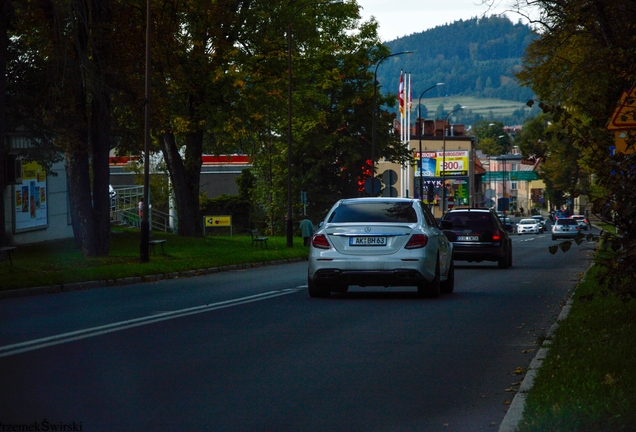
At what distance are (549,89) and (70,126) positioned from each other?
17802 millimetres

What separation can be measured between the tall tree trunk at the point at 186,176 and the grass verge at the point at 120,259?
3.16ft

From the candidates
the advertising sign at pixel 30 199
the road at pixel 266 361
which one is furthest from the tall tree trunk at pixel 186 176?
the road at pixel 266 361

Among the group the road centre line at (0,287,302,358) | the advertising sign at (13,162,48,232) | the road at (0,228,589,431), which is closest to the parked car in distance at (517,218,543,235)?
the advertising sign at (13,162,48,232)

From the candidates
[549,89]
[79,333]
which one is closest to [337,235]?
[79,333]

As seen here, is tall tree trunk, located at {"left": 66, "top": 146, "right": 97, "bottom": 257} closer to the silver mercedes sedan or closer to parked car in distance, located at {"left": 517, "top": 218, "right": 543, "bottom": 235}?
the silver mercedes sedan

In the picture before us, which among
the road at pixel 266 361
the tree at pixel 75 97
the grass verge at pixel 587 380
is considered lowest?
the road at pixel 266 361

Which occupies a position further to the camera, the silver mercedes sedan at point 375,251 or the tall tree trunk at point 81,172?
the tall tree trunk at point 81,172

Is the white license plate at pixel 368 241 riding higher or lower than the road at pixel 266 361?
higher

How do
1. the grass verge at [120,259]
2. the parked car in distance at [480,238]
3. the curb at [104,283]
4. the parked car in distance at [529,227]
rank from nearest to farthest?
the curb at [104,283] < the grass verge at [120,259] < the parked car in distance at [480,238] < the parked car in distance at [529,227]

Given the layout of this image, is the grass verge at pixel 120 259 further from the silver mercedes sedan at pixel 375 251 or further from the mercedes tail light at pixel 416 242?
the mercedes tail light at pixel 416 242

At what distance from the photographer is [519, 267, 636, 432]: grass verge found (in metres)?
6.55

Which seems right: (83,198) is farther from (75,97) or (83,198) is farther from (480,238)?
(480,238)

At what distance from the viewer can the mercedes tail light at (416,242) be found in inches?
696

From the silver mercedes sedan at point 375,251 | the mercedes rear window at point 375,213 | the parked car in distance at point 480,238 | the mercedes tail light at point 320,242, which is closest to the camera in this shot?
the silver mercedes sedan at point 375,251
